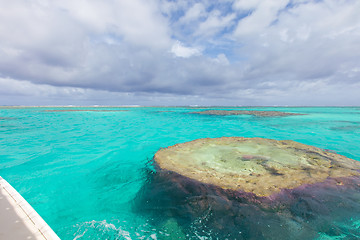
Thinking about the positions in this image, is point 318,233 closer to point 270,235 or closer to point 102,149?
point 270,235

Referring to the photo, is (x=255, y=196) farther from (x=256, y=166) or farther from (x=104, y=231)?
(x=104, y=231)

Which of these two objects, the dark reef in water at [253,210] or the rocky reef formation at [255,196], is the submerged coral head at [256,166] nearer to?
the rocky reef formation at [255,196]

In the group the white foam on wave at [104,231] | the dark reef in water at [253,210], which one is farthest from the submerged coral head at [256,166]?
the white foam on wave at [104,231]

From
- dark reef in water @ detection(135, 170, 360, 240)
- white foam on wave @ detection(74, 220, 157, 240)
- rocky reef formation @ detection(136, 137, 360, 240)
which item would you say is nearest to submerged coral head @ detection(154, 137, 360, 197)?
rocky reef formation @ detection(136, 137, 360, 240)

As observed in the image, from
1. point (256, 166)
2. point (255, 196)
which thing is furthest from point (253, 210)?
point (256, 166)

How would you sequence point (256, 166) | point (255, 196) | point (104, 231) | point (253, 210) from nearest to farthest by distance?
point (104, 231) → point (253, 210) → point (255, 196) → point (256, 166)

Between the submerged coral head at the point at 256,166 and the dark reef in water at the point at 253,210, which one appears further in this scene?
the submerged coral head at the point at 256,166

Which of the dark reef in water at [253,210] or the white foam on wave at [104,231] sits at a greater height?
the dark reef in water at [253,210]

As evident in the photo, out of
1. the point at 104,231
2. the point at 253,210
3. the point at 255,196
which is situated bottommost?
the point at 104,231
